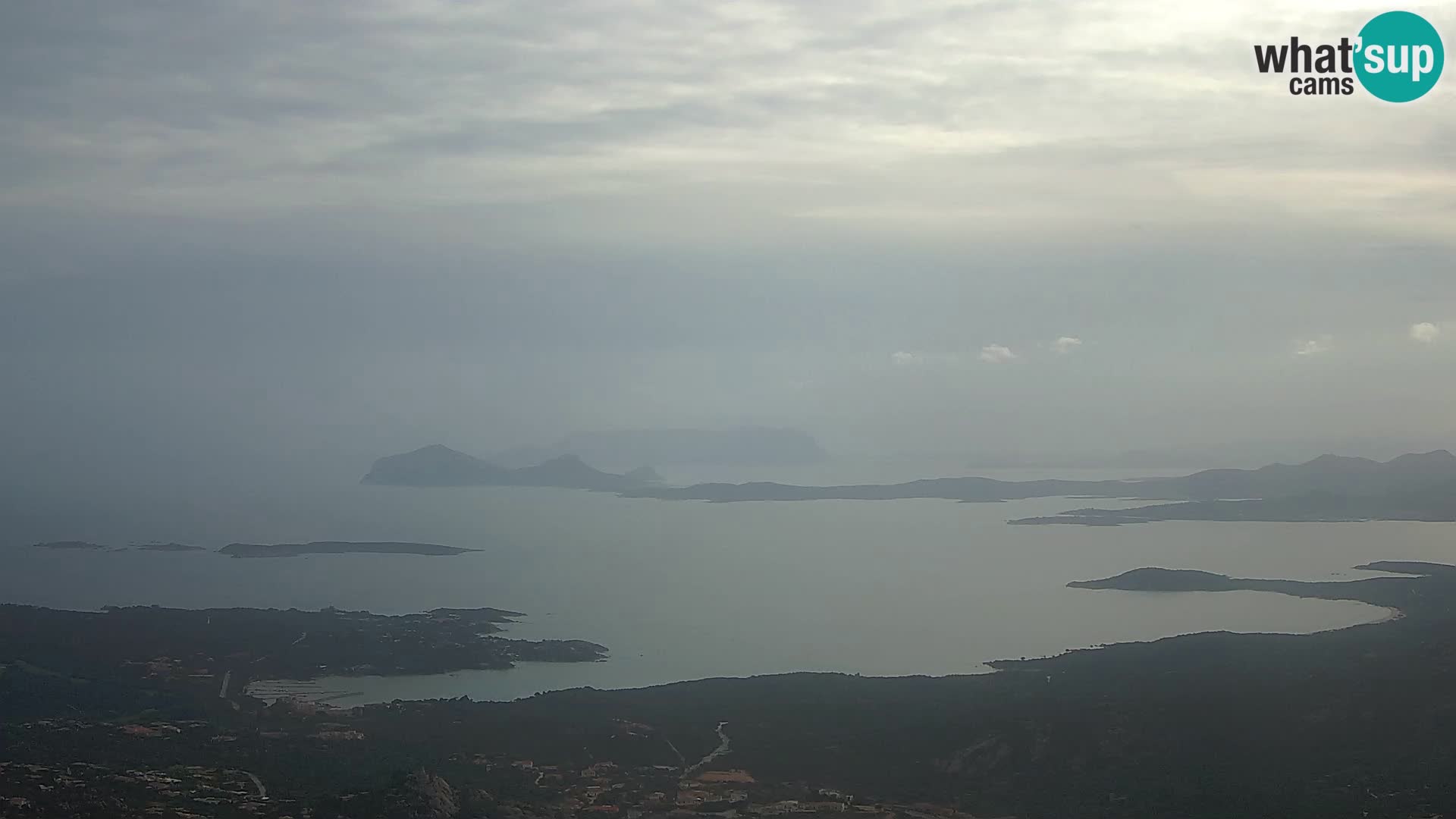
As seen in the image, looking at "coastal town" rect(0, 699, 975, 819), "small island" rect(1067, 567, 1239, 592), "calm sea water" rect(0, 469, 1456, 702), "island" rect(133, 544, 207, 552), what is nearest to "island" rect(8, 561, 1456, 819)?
"coastal town" rect(0, 699, 975, 819)

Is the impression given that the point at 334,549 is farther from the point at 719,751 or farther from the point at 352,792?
the point at 352,792

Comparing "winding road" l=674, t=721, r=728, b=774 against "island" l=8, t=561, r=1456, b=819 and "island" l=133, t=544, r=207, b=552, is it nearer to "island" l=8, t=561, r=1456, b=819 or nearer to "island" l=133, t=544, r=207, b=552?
"island" l=8, t=561, r=1456, b=819

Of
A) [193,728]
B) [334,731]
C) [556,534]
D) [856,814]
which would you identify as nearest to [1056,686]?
[856,814]

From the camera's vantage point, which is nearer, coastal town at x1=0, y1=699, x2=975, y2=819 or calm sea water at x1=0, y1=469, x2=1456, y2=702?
coastal town at x1=0, y1=699, x2=975, y2=819

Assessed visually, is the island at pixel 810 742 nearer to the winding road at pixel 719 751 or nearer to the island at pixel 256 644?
the winding road at pixel 719 751

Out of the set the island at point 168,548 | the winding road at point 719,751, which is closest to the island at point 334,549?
the island at point 168,548
